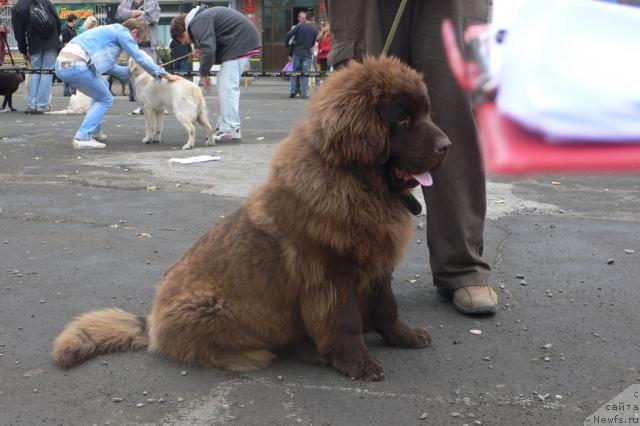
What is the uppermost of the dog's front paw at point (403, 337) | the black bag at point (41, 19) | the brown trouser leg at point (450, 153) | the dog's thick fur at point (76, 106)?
the black bag at point (41, 19)

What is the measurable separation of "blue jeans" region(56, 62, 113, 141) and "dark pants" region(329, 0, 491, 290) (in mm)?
7447

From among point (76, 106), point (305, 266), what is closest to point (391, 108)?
point (305, 266)

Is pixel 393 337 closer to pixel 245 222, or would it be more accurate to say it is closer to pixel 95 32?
pixel 245 222

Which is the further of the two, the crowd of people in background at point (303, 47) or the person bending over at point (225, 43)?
the crowd of people in background at point (303, 47)

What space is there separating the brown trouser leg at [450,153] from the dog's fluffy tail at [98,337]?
1.58m

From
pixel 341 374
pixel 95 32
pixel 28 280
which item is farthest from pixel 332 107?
pixel 95 32

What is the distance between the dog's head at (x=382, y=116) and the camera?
2463mm

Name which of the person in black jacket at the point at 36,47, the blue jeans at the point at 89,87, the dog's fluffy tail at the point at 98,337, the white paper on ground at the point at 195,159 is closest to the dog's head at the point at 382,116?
the dog's fluffy tail at the point at 98,337

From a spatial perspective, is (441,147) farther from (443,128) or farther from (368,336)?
(368,336)

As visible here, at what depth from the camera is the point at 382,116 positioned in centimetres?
254

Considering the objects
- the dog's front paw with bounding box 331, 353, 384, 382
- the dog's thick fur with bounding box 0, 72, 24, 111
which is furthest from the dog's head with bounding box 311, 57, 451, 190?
the dog's thick fur with bounding box 0, 72, 24, 111

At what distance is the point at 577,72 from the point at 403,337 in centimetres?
254

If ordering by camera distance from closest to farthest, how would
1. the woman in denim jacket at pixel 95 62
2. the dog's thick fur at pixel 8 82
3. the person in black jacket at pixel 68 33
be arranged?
the woman in denim jacket at pixel 95 62 < the dog's thick fur at pixel 8 82 < the person in black jacket at pixel 68 33

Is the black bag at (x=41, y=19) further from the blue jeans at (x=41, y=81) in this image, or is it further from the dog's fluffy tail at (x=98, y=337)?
the dog's fluffy tail at (x=98, y=337)
